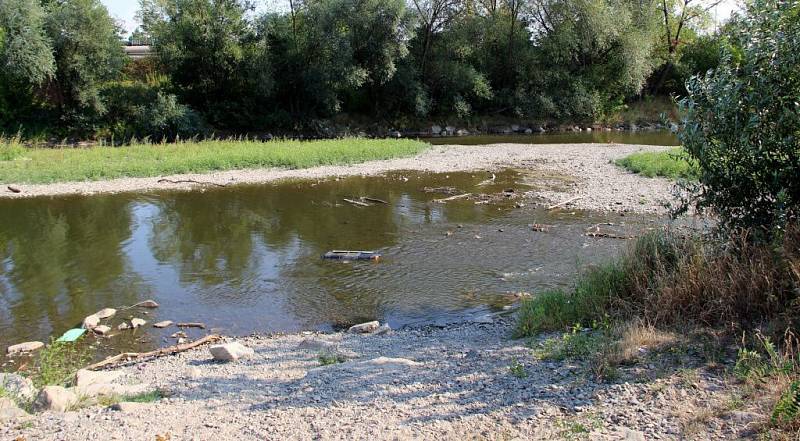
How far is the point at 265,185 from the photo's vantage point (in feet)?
85.7

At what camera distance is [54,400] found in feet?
20.5

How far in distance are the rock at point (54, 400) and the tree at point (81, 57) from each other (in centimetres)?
4054

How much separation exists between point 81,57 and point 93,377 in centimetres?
4009

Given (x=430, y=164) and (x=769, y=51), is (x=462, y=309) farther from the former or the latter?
(x=430, y=164)

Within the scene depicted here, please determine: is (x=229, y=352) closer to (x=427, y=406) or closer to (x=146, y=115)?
(x=427, y=406)

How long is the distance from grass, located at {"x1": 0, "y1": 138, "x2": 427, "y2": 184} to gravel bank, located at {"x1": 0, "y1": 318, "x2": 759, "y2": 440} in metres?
21.8

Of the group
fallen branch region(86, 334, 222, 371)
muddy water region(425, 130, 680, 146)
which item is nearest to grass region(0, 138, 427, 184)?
muddy water region(425, 130, 680, 146)

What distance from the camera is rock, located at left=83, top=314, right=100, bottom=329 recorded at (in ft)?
34.8

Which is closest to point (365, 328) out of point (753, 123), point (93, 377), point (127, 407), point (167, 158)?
point (93, 377)

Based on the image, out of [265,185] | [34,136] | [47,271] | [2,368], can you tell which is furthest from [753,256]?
[34,136]

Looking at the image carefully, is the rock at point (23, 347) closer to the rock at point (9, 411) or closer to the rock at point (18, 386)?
the rock at point (18, 386)

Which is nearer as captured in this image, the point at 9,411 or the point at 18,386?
the point at 9,411

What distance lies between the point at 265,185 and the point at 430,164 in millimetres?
8952

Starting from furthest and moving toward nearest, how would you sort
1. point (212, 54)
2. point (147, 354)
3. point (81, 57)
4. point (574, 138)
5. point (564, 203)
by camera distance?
point (574, 138)
point (212, 54)
point (81, 57)
point (564, 203)
point (147, 354)
